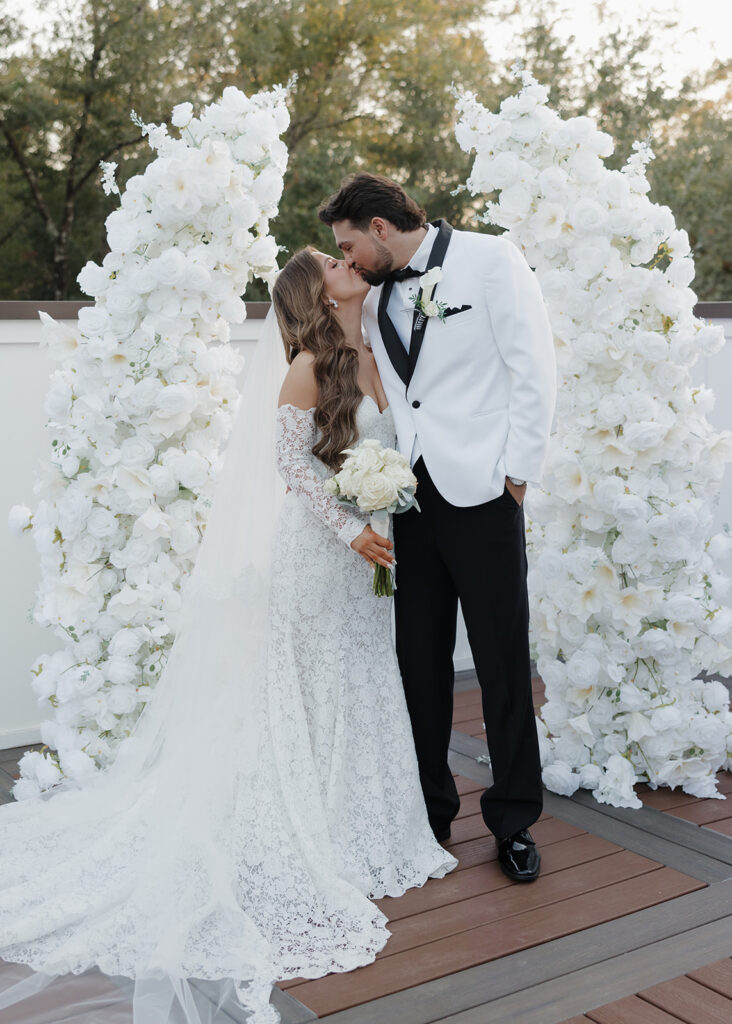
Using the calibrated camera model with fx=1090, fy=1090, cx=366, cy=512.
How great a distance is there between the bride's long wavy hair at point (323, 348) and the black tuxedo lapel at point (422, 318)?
0.15 metres

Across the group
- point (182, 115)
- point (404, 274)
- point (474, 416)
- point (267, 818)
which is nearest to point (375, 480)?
point (474, 416)

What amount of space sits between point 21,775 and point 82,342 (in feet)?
4.66

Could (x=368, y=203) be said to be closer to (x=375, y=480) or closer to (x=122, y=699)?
(x=375, y=480)

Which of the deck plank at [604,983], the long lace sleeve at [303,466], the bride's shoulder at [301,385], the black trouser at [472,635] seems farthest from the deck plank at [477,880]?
the bride's shoulder at [301,385]

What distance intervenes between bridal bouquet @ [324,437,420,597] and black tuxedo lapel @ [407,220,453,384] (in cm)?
23

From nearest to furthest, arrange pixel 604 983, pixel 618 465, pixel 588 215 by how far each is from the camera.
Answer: pixel 604 983 < pixel 588 215 < pixel 618 465

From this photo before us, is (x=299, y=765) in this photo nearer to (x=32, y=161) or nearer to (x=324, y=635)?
(x=324, y=635)

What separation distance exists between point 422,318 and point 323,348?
0.27 metres

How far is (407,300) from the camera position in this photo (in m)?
2.84

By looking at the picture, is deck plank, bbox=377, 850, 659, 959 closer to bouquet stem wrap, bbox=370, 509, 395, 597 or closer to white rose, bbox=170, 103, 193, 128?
bouquet stem wrap, bbox=370, 509, 395, 597

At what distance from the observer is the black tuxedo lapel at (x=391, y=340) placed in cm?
284

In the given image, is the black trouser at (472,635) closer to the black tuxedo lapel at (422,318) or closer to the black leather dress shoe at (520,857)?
the black leather dress shoe at (520,857)

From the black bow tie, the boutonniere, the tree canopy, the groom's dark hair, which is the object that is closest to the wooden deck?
the boutonniere

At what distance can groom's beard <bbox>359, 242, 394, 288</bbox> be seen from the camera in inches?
111
